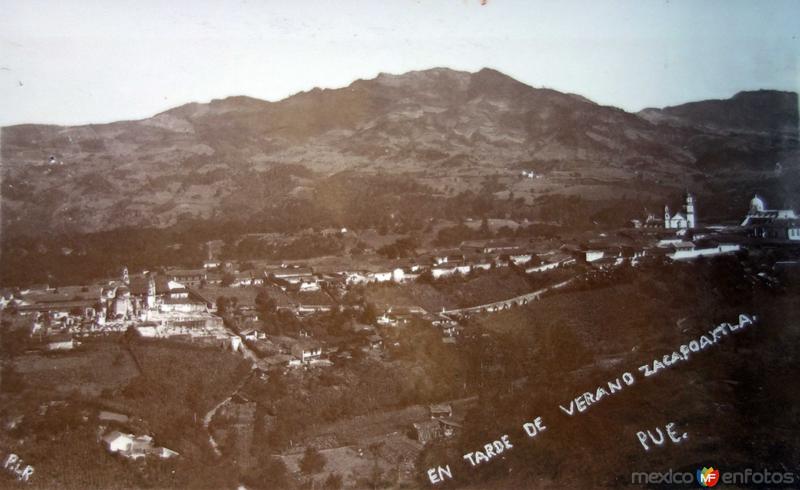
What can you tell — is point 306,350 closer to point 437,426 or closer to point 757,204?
point 437,426

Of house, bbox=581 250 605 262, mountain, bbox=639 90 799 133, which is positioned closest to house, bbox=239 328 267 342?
house, bbox=581 250 605 262

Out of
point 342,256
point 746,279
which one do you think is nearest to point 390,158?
point 342,256

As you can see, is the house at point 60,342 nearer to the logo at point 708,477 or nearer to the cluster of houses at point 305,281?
the cluster of houses at point 305,281

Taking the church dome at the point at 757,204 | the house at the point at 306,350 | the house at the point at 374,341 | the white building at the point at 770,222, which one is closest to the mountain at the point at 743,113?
the church dome at the point at 757,204

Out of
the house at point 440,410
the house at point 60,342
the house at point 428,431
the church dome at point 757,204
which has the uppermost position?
the church dome at point 757,204

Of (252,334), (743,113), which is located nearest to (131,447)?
(252,334)

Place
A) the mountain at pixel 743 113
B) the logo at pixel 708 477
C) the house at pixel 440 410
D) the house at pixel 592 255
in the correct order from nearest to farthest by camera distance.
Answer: the logo at pixel 708 477, the house at pixel 440 410, the house at pixel 592 255, the mountain at pixel 743 113
